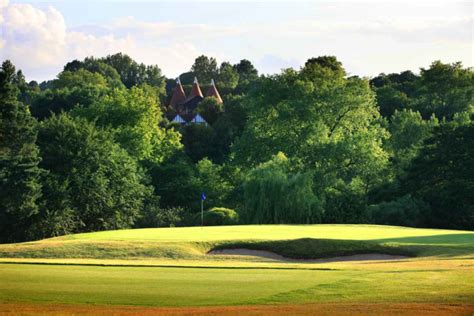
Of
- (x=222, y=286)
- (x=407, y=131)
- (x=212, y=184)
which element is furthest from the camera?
(x=407, y=131)

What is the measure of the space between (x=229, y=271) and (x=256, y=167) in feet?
139

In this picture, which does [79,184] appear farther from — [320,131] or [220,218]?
[320,131]

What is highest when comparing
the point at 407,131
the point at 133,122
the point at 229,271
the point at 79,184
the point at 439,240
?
the point at 133,122

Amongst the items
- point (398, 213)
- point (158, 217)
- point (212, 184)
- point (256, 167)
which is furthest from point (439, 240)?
point (212, 184)

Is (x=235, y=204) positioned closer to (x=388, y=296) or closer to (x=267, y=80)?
(x=267, y=80)

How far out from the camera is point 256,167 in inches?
3017

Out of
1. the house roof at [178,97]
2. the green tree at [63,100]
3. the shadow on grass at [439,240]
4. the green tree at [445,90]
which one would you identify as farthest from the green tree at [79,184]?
the house roof at [178,97]

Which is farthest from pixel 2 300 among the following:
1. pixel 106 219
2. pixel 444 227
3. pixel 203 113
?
pixel 203 113

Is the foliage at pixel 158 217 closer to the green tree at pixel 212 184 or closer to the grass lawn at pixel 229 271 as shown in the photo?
the green tree at pixel 212 184

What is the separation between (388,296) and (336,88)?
186ft

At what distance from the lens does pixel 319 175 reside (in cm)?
7862

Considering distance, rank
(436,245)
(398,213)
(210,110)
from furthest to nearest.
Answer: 1. (210,110)
2. (398,213)
3. (436,245)

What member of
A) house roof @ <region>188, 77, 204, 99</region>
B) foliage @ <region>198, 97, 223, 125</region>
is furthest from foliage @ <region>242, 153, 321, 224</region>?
house roof @ <region>188, 77, 204, 99</region>

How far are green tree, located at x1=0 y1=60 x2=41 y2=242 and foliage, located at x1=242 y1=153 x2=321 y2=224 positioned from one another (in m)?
16.2
